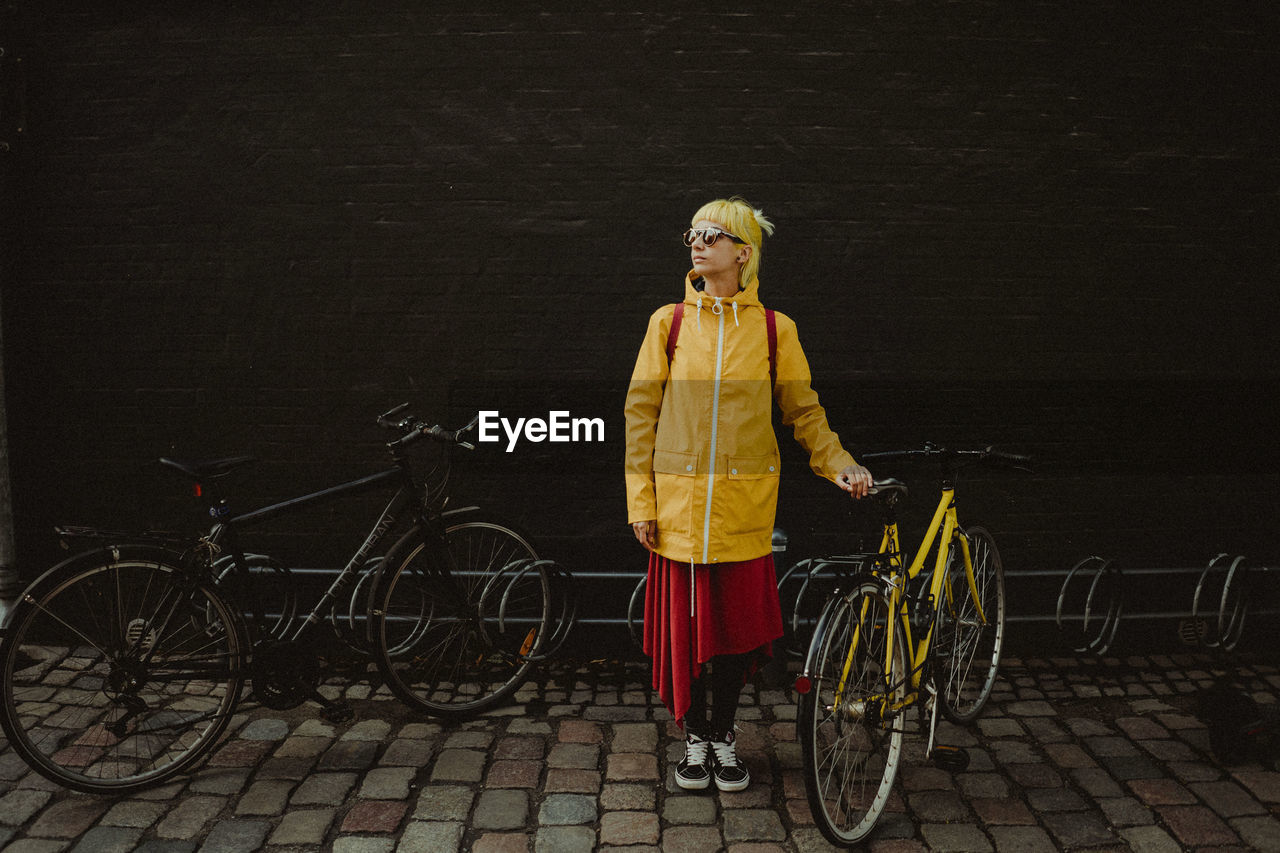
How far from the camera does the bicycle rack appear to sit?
470 cm

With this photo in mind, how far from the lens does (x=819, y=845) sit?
10.1 ft

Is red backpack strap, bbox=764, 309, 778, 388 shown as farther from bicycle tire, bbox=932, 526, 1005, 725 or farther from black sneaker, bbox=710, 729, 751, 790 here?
black sneaker, bbox=710, 729, 751, 790

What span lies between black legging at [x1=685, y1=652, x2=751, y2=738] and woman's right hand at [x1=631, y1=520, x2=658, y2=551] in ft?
1.78

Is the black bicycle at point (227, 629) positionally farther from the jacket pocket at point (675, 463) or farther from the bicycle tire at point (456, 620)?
the jacket pocket at point (675, 463)

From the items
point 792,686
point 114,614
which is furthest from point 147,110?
point 792,686

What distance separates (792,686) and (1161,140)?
3.63 m

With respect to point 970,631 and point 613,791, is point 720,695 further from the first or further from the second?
point 970,631

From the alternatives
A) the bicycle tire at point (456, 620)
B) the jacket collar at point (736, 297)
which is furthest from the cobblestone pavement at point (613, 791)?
the jacket collar at point (736, 297)

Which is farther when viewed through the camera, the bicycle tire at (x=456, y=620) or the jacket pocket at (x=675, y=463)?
the bicycle tire at (x=456, y=620)

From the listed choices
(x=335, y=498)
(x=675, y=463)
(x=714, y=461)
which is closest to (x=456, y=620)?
(x=335, y=498)

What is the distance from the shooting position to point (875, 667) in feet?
10.5

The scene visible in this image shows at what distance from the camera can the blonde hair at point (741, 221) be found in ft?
10.4

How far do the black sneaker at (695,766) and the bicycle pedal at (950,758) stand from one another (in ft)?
2.95

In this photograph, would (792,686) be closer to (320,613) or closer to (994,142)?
→ (320,613)
